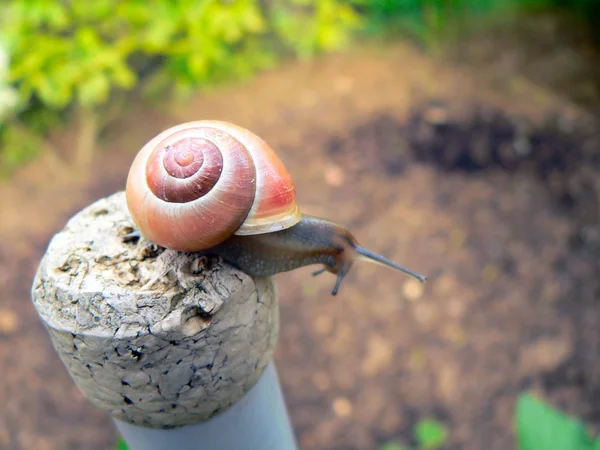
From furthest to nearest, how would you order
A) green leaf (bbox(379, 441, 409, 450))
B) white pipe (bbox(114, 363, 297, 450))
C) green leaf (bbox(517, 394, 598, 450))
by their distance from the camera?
1. green leaf (bbox(379, 441, 409, 450))
2. green leaf (bbox(517, 394, 598, 450))
3. white pipe (bbox(114, 363, 297, 450))

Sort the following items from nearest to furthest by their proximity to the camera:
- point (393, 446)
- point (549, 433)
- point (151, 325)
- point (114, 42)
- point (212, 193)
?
point (151, 325) → point (212, 193) → point (549, 433) → point (393, 446) → point (114, 42)

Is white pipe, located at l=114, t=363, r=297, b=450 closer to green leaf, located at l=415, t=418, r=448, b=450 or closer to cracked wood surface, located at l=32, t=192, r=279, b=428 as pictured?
cracked wood surface, located at l=32, t=192, r=279, b=428

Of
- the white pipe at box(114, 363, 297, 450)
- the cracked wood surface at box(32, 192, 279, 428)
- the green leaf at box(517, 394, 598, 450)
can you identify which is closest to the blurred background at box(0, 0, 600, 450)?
the green leaf at box(517, 394, 598, 450)

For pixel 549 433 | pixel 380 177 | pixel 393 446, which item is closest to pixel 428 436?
pixel 393 446

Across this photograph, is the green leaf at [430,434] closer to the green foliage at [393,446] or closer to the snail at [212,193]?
the green foliage at [393,446]

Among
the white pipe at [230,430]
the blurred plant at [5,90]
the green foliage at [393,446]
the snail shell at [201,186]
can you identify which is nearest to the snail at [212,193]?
the snail shell at [201,186]

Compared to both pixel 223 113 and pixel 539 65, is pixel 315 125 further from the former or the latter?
pixel 539 65

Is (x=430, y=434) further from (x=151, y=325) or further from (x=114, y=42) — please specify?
(x=114, y=42)

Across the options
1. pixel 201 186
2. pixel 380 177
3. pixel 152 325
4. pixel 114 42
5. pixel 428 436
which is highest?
pixel 201 186
